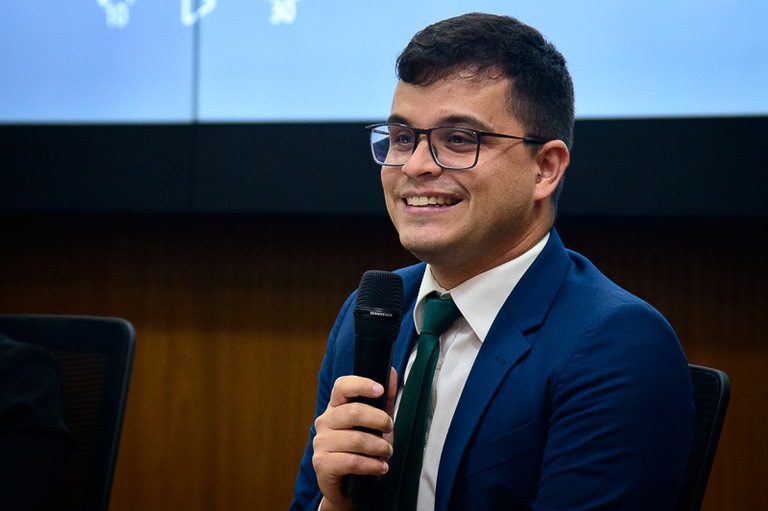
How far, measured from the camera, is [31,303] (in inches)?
101

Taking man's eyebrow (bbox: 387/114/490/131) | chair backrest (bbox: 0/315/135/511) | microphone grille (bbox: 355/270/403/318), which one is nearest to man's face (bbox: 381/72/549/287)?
man's eyebrow (bbox: 387/114/490/131)

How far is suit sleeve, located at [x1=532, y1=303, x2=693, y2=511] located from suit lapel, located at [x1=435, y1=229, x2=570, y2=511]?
9cm

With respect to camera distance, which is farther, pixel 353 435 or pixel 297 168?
pixel 297 168

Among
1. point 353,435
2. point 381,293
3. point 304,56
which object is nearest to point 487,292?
point 381,293

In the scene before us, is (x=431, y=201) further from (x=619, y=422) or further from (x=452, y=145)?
(x=619, y=422)

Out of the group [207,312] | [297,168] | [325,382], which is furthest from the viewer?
[207,312]

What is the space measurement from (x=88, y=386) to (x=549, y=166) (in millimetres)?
932

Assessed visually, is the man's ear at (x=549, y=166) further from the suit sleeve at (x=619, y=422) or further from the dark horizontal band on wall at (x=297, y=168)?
the dark horizontal band on wall at (x=297, y=168)

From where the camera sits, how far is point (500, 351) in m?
1.18

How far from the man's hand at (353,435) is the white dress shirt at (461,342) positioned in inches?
7.3

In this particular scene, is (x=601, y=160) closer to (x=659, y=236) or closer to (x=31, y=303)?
(x=659, y=236)

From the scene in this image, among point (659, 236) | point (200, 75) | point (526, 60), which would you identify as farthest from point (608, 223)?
point (200, 75)

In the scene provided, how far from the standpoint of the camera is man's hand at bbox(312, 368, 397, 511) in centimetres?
101

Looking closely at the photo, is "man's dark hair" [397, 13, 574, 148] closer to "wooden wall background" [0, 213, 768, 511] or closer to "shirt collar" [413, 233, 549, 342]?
"shirt collar" [413, 233, 549, 342]
